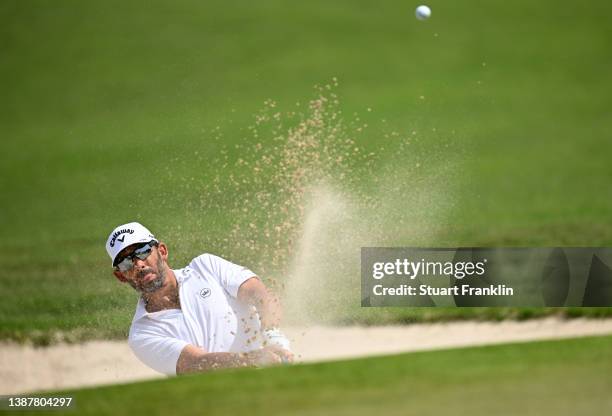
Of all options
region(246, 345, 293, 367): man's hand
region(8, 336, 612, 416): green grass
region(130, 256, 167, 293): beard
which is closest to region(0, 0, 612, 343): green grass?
region(130, 256, 167, 293): beard

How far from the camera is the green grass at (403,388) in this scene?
20.0 feet

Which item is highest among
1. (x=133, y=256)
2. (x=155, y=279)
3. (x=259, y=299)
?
(x=133, y=256)

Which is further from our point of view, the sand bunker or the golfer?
the sand bunker

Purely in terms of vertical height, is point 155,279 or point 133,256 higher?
point 133,256

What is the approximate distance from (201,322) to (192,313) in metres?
0.10

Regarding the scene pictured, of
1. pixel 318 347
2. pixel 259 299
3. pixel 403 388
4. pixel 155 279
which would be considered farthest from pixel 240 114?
pixel 403 388

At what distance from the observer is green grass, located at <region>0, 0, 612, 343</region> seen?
43.6 ft

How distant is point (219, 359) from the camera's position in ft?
25.5

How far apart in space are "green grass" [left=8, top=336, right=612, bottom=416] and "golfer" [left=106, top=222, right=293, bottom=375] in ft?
1.94

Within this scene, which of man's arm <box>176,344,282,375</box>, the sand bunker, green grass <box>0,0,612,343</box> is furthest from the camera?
green grass <box>0,0,612,343</box>

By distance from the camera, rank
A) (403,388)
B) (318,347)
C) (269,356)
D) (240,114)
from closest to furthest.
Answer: (403,388) < (269,356) < (318,347) < (240,114)

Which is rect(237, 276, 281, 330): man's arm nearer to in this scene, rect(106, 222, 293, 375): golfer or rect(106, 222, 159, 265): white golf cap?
rect(106, 222, 293, 375): golfer

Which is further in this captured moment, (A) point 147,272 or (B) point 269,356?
(A) point 147,272

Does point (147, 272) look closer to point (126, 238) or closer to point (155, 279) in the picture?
point (155, 279)
